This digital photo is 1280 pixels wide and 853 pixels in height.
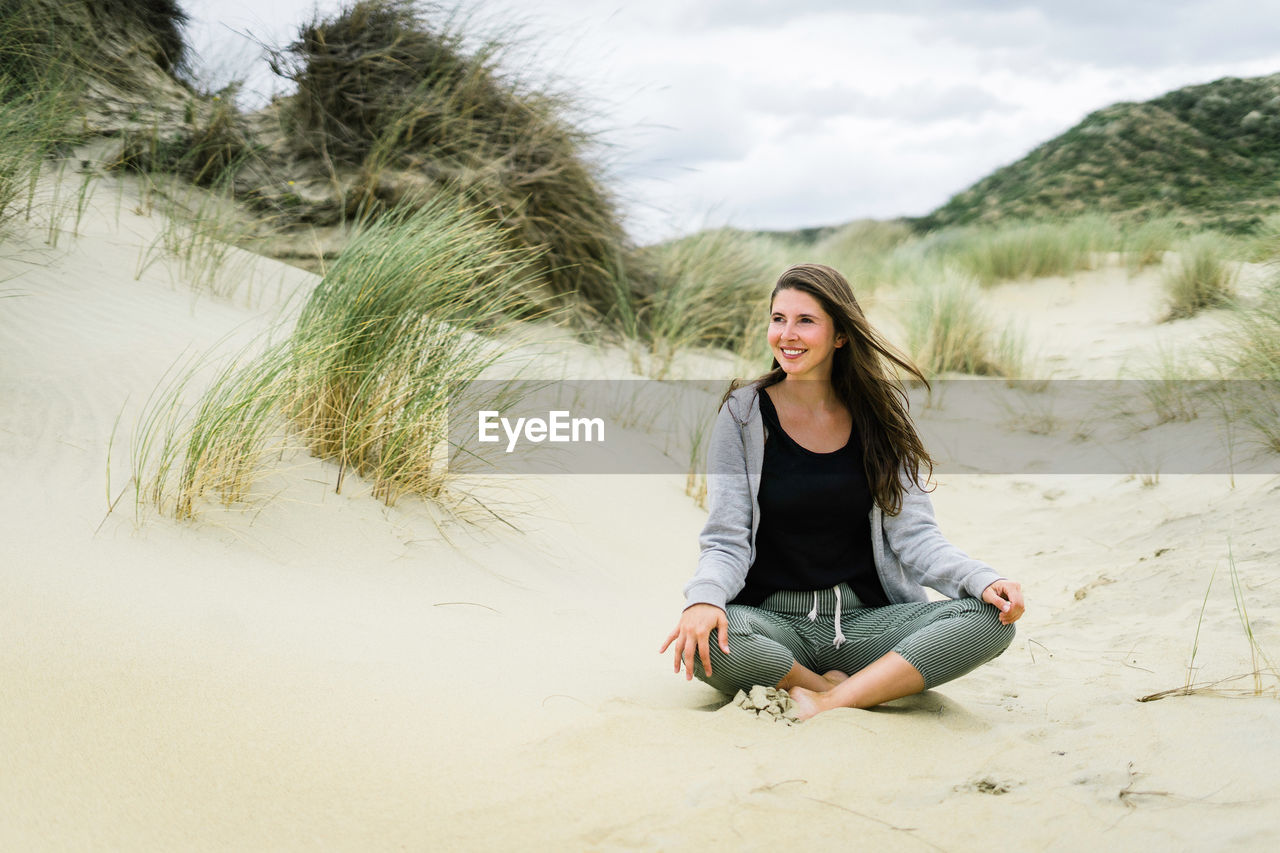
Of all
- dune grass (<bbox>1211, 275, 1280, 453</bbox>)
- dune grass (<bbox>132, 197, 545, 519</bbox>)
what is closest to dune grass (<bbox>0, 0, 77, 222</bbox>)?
dune grass (<bbox>132, 197, 545, 519</bbox>)

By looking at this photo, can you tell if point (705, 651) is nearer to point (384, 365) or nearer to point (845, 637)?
point (845, 637)

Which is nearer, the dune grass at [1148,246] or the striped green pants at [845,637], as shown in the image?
the striped green pants at [845,637]

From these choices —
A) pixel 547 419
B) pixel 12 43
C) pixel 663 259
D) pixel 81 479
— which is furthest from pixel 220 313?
pixel 663 259

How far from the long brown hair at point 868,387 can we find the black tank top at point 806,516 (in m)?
0.04

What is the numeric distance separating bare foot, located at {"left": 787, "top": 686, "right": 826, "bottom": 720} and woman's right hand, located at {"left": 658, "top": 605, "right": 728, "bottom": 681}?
0.69ft

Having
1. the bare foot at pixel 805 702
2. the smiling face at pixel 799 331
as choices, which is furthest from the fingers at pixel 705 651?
the smiling face at pixel 799 331

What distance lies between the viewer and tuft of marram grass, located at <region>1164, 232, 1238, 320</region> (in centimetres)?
869

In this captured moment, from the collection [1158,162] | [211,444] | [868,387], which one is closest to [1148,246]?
[868,387]

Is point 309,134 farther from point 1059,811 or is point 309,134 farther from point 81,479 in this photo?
point 1059,811

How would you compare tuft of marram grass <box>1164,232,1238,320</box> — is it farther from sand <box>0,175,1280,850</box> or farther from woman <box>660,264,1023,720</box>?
woman <box>660,264,1023,720</box>

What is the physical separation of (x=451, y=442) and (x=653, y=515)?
131 centimetres

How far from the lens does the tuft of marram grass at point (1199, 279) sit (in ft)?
28.5

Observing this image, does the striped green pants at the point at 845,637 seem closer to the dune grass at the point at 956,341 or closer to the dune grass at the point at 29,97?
the dune grass at the point at 29,97

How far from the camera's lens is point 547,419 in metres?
5.52
